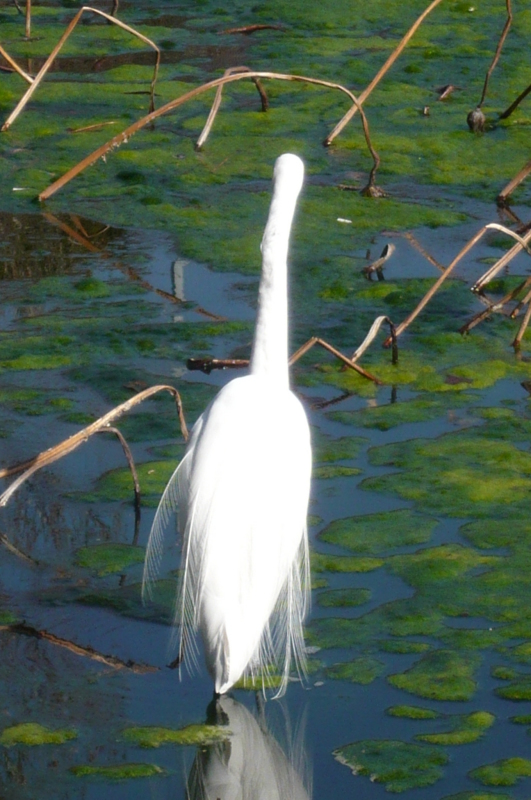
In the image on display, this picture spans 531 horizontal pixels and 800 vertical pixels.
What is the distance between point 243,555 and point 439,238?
303cm

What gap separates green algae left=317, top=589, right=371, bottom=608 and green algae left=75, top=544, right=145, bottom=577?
455 mm

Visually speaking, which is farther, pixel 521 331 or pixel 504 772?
pixel 521 331

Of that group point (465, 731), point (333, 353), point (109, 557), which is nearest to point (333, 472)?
point (333, 353)

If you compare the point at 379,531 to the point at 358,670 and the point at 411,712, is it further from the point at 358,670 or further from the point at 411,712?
the point at 411,712

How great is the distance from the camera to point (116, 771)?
220 cm

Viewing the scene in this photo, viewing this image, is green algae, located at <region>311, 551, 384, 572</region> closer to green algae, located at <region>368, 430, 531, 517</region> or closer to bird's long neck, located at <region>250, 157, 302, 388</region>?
green algae, located at <region>368, 430, 531, 517</region>

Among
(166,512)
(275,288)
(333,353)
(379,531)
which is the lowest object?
A: (379,531)

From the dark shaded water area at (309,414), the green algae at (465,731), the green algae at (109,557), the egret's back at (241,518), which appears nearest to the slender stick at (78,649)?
the dark shaded water area at (309,414)

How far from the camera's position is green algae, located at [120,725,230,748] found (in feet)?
7.45

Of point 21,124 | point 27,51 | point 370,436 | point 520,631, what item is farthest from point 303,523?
point 27,51

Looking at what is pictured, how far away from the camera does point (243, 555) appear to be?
7.80 feet

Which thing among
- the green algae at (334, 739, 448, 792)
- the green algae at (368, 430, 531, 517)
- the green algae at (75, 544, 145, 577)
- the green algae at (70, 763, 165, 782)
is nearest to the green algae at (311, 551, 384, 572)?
the green algae at (368, 430, 531, 517)

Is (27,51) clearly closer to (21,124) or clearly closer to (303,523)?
(21,124)

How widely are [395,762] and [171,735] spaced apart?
0.43 m
